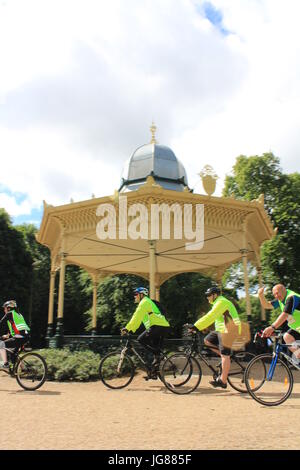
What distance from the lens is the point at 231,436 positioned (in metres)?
3.73

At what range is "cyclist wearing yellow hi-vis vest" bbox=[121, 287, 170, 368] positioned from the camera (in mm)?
7102

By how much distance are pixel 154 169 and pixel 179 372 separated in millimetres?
8984

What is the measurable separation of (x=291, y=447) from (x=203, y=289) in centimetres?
2348

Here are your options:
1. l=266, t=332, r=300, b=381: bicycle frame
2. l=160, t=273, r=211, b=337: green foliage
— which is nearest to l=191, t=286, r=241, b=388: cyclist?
l=266, t=332, r=300, b=381: bicycle frame

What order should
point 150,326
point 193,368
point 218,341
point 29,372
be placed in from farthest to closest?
point 150,326, point 29,372, point 193,368, point 218,341

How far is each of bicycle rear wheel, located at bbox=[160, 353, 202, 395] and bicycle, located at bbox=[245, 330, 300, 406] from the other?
4.15 ft

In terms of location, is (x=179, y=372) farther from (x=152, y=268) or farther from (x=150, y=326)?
(x=152, y=268)

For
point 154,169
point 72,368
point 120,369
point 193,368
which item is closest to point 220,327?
point 193,368

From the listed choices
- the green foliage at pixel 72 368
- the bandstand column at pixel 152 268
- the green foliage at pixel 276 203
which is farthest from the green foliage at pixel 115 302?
the green foliage at pixel 72 368

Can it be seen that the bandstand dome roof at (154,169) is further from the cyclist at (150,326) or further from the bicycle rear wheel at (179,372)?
the bicycle rear wheel at (179,372)

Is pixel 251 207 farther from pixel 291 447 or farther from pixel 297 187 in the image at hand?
pixel 297 187

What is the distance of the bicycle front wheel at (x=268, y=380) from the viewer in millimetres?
5273

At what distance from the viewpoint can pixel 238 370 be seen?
263 inches
